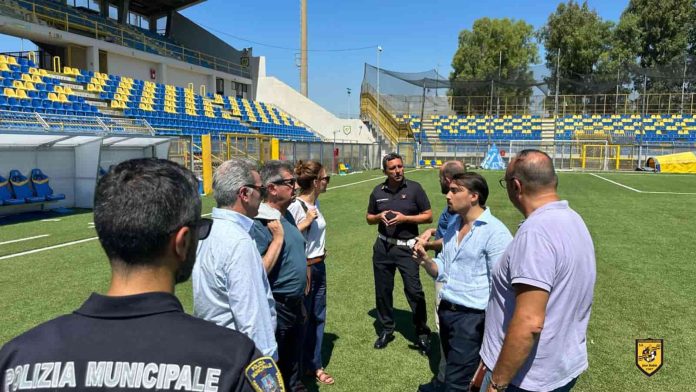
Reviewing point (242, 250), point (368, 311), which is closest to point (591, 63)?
point (368, 311)

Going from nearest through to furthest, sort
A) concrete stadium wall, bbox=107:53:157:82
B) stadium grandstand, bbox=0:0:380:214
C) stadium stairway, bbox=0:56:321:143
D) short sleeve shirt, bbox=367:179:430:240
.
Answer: short sleeve shirt, bbox=367:179:430:240 → stadium grandstand, bbox=0:0:380:214 → stadium stairway, bbox=0:56:321:143 → concrete stadium wall, bbox=107:53:157:82

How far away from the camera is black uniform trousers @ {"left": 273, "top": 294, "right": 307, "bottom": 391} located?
3096 millimetres

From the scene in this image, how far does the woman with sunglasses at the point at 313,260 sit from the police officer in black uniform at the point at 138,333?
2.62 meters

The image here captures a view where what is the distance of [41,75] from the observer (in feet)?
69.7

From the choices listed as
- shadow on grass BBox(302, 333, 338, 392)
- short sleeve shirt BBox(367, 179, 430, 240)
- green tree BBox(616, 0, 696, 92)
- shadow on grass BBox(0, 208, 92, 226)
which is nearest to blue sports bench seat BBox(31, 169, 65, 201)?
shadow on grass BBox(0, 208, 92, 226)

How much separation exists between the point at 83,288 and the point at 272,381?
6.11 metres

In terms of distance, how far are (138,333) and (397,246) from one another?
3748 mm

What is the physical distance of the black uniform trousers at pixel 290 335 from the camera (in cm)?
310

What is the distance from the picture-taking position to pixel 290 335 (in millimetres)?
3303

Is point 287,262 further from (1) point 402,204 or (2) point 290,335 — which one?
(1) point 402,204

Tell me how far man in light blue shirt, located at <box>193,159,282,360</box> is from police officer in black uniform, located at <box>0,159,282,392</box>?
861 millimetres

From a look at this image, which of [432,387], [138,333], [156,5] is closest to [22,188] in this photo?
[432,387]

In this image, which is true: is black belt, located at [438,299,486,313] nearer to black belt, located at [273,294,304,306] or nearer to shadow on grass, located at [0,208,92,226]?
black belt, located at [273,294,304,306]

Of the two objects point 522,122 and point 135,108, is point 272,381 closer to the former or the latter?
point 135,108
